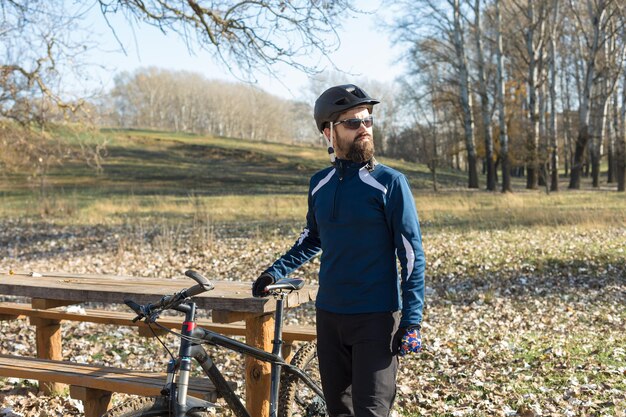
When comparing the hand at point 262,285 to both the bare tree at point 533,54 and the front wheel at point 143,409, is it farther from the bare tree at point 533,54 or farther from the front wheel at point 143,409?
the bare tree at point 533,54

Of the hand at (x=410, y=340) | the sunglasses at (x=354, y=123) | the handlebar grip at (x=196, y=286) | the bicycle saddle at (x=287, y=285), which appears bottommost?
the hand at (x=410, y=340)

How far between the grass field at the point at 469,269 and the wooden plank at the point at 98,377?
926mm

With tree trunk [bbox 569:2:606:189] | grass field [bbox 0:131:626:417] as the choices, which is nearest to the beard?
grass field [bbox 0:131:626:417]

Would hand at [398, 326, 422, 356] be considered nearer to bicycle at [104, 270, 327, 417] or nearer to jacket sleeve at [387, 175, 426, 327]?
jacket sleeve at [387, 175, 426, 327]

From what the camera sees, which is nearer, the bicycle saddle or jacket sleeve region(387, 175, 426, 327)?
jacket sleeve region(387, 175, 426, 327)

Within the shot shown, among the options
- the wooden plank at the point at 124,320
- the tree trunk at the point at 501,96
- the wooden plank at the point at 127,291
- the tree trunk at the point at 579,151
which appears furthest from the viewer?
the tree trunk at the point at 579,151

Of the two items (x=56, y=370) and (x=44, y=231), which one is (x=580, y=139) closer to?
(x=44, y=231)

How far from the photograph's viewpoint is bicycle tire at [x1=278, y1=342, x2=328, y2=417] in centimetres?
409

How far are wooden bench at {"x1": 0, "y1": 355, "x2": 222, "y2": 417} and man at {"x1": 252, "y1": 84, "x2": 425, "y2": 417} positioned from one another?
84cm

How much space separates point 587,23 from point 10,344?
1435 inches

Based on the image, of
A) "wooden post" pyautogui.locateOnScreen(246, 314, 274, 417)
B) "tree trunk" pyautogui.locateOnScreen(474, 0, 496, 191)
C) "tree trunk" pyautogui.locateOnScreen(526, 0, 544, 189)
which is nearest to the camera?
"wooden post" pyautogui.locateOnScreen(246, 314, 274, 417)

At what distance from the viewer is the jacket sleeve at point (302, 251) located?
3.64 meters

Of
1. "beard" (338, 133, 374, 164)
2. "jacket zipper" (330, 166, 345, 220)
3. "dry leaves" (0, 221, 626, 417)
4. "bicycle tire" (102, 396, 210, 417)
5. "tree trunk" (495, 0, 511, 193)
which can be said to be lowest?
"dry leaves" (0, 221, 626, 417)

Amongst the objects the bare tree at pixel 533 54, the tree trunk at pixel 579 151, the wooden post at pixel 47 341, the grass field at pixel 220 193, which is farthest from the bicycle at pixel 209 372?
the tree trunk at pixel 579 151
